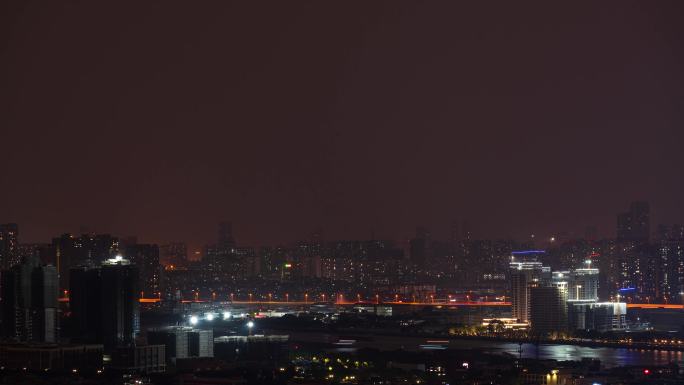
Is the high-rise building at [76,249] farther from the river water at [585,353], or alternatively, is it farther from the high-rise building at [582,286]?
the high-rise building at [582,286]

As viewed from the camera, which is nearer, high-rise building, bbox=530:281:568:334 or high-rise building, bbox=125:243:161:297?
high-rise building, bbox=530:281:568:334

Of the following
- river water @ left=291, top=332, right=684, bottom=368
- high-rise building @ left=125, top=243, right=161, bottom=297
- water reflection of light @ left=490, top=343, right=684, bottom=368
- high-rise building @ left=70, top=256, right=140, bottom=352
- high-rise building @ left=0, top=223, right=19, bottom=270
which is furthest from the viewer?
high-rise building @ left=125, top=243, right=161, bottom=297

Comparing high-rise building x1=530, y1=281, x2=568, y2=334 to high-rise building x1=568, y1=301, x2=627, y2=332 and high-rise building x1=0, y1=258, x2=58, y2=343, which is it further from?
high-rise building x1=0, y1=258, x2=58, y2=343

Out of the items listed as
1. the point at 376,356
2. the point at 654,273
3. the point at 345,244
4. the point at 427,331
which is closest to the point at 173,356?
the point at 376,356

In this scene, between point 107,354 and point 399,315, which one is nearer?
point 107,354

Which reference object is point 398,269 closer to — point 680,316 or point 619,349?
point 680,316

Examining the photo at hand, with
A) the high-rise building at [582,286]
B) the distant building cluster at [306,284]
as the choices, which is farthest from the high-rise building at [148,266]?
the high-rise building at [582,286]

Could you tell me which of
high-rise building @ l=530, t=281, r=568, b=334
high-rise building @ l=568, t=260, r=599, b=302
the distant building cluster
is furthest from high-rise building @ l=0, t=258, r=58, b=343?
high-rise building @ l=568, t=260, r=599, b=302
